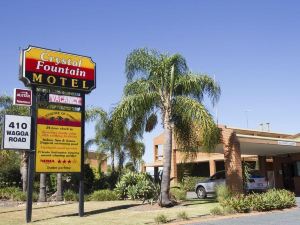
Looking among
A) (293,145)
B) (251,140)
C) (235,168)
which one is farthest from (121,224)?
(293,145)

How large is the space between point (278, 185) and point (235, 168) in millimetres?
12000

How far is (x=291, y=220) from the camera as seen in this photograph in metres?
13.6

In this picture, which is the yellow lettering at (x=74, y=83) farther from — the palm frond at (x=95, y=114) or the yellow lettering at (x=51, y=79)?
the palm frond at (x=95, y=114)

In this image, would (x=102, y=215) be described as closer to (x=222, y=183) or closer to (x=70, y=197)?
(x=70, y=197)

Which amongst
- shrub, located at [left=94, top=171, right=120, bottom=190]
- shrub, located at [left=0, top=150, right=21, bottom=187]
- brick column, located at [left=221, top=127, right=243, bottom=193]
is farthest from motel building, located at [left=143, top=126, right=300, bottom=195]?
shrub, located at [left=0, top=150, right=21, bottom=187]

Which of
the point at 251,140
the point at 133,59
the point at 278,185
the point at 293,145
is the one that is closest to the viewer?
the point at 133,59

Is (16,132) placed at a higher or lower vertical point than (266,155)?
higher

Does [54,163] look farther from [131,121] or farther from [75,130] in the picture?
[131,121]

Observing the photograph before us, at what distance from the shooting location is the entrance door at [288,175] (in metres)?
30.6

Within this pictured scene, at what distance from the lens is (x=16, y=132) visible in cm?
1563

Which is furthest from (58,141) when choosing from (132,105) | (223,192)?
(223,192)

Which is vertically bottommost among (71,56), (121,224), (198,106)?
(121,224)

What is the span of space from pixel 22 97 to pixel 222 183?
1353 cm

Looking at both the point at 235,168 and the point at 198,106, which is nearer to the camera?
the point at 198,106
